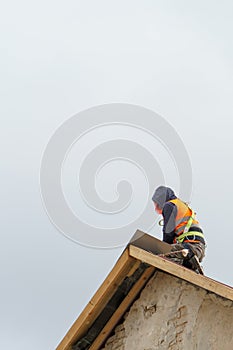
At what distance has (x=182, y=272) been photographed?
29.0ft

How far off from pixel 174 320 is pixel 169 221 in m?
1.93

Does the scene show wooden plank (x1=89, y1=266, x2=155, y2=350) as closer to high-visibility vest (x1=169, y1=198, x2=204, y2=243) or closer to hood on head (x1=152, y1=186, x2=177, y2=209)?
high-visibility vest (x1=169, y1=198, x2=204, y2=243)

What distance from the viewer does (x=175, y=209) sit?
423 inches

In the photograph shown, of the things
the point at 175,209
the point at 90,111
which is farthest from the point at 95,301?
the point at 90,111

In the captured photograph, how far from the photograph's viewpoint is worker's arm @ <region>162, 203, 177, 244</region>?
10711 millimetres

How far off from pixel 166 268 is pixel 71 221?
13.3 ft

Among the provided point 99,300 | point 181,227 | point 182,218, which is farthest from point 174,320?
point 182,218

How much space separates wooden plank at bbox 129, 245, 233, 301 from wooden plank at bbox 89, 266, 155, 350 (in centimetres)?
41

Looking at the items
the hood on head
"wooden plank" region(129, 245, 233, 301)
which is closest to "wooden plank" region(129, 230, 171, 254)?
"wooden plank" region(129, 245, 233, 301)

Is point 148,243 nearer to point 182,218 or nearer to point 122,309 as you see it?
point 122,309

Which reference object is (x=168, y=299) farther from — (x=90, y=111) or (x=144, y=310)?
(x=90, y=111)

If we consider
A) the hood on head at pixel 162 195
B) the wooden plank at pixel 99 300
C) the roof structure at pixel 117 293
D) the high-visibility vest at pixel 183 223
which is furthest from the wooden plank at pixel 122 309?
the hood on head at pixel 162 195

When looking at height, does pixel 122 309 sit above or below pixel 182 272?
below

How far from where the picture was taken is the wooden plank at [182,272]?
336 inches
